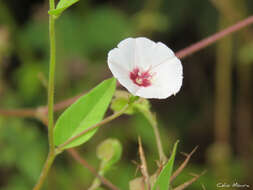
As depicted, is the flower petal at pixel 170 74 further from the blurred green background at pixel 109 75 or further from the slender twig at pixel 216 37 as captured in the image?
the blurred green background at pixel 109 75

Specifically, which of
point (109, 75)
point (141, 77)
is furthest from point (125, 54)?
point (109, 75)

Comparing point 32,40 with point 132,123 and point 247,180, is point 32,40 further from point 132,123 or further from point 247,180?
point 247,180

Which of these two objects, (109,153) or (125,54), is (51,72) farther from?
(109,153)

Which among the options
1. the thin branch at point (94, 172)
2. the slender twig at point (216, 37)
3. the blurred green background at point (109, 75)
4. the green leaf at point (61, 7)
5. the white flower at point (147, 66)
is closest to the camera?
the green leaf at point (61, 7)

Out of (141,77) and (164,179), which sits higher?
(141,77)

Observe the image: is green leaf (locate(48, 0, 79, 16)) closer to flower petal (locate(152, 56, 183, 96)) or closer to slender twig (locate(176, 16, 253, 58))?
flower petal (locate(152, 56, 183, 96))

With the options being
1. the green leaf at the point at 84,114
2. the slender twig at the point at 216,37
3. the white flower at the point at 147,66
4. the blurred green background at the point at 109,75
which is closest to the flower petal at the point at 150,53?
the white flower at the point at 147,66
